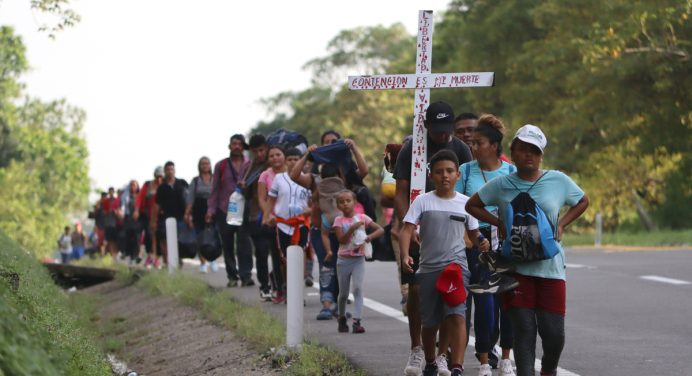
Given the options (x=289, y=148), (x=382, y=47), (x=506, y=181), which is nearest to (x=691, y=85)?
(x=289, y=148)

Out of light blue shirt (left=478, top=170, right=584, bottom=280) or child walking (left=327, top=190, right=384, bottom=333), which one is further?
child walking (left=327, top=190, right=384, bottom=333)

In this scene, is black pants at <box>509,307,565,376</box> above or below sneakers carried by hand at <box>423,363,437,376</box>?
above

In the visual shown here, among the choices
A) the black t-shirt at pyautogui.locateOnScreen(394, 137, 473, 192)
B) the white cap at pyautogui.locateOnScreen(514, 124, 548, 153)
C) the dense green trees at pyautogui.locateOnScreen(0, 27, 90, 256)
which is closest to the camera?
the white cap at pyautogui.locateOnScreen(514, 124, 548, 153)

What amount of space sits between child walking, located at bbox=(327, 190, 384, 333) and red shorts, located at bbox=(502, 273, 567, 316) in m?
4.67

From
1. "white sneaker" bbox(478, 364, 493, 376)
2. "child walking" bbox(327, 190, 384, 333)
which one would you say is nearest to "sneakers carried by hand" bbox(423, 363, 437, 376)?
"white sneaker" bbox(478, 364, 493, 376)

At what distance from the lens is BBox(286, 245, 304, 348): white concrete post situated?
11.0 metres

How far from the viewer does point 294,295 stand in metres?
11.0

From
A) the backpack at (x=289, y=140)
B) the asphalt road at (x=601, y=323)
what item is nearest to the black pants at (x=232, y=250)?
the asphalt road at (x=601, y=323)

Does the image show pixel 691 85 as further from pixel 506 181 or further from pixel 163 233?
pixel 506 181

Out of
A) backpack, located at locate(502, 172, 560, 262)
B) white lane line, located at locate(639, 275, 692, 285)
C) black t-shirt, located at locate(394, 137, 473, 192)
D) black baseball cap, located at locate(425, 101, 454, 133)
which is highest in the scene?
black baseball cap, located at locate(425, 101, 454, 133)

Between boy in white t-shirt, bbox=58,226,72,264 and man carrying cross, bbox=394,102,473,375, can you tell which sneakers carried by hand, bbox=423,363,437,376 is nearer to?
man carrying cross, bbox=394,102,473,375

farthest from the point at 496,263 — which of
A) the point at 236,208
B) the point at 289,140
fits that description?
the point at 236,208

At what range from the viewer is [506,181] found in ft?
26.5

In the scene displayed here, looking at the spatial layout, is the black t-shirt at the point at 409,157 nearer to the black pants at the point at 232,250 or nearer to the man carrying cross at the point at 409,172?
the man carrying cross at the point at 409,172
